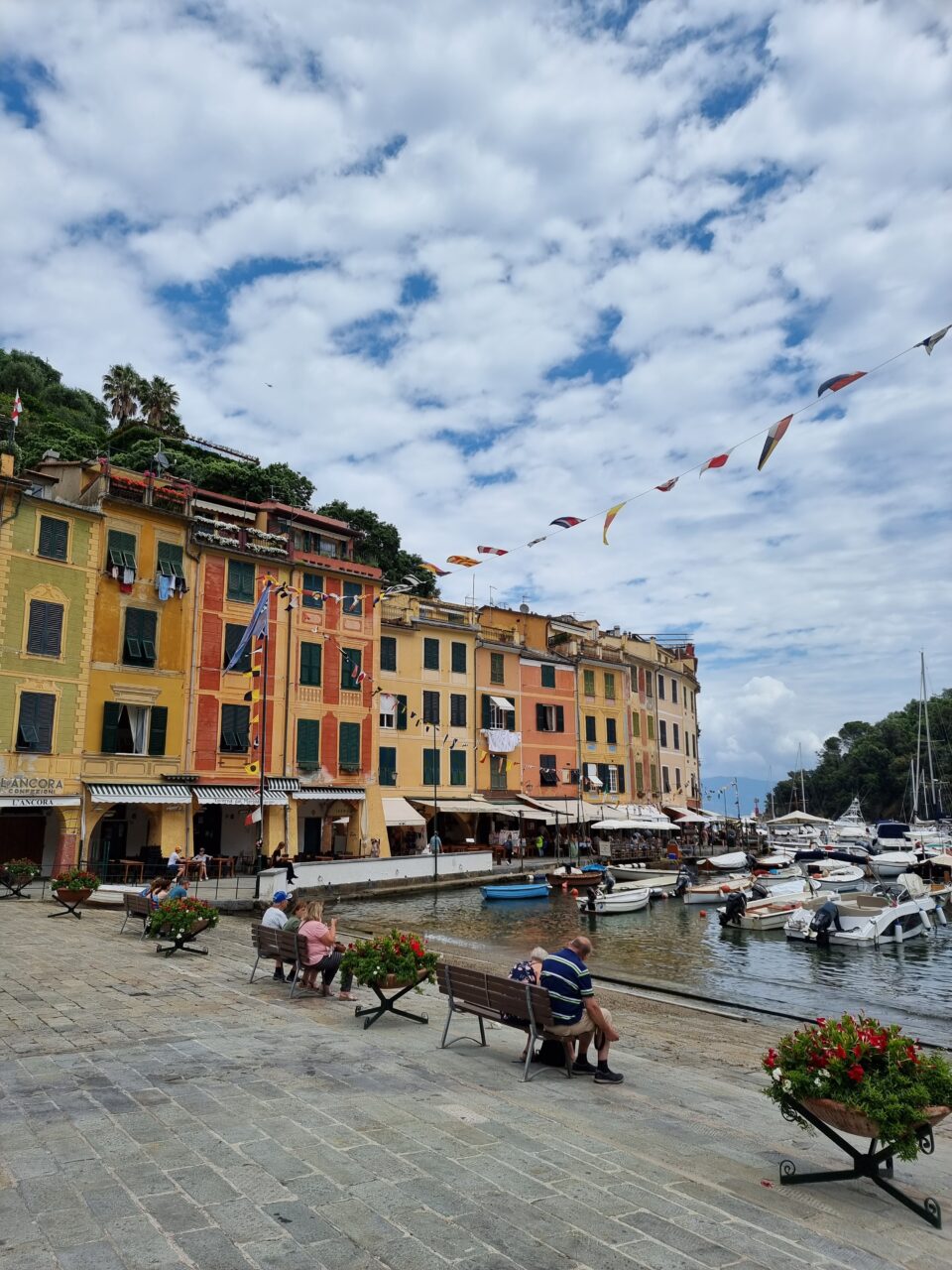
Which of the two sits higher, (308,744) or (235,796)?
(308,744)

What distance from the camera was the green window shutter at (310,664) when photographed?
3947 cm

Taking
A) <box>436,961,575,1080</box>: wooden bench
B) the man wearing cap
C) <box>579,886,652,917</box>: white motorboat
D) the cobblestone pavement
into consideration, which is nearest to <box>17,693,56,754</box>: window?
the man wearing cap

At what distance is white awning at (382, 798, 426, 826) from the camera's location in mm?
41656

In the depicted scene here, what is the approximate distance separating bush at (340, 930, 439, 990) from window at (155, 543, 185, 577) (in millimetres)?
27509

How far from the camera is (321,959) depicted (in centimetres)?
1185

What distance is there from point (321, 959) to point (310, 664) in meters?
28.6

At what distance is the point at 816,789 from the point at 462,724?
9257 cm

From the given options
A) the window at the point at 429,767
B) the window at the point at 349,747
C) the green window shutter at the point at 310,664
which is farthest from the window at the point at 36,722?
the window at the point at 429,767

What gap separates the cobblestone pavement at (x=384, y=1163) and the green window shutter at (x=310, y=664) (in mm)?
30198

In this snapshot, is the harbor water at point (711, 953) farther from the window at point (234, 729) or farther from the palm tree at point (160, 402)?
the palm tree at point (160, 402)

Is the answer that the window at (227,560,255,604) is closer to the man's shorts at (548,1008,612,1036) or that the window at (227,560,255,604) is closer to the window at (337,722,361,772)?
the window at (337,722,361,772)

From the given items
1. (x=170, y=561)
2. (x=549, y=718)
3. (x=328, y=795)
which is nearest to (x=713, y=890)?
(x=549, y=718)

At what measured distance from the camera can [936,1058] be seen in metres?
5.64

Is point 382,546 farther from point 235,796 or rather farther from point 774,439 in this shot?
point 774,439
